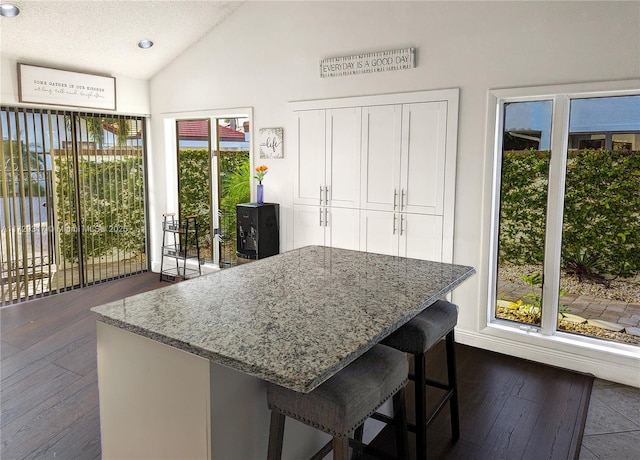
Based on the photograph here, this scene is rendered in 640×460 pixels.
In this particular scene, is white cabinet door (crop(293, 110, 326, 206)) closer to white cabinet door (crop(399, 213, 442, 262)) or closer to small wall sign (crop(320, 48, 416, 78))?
small wall sign (crop(320, 48, 416, 78))

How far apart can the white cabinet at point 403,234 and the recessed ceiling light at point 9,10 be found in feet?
11.5

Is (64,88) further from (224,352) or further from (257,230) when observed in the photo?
(224,352)

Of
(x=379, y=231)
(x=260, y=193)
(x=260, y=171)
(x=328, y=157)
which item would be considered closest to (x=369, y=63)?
(x=328, y=157)

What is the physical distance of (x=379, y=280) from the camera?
2.38m

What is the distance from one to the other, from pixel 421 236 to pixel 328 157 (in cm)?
123

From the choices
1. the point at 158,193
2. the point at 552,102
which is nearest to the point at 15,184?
the point at 158,193

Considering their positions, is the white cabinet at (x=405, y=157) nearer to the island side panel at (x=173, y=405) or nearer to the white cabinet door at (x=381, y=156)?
the white cabinet door at (x=381, y=156)

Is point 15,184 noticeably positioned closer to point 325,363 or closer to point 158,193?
point 158,193

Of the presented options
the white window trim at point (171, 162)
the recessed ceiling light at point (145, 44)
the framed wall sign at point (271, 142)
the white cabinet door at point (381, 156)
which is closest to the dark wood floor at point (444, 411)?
the white cabinet door at point (381, 156)

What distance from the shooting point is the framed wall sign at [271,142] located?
515 cm

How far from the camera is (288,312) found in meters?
1.88

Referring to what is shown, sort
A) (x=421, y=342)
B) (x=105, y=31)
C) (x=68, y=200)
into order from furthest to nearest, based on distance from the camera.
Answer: (x=68, y=200) < (x=105, y=31) < (x=421, y=342)

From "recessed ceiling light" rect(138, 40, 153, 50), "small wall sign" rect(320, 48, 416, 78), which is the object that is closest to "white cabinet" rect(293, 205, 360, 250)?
"small wall sign" rect(320, 48, 416, 78)

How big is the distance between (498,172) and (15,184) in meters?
4.65
